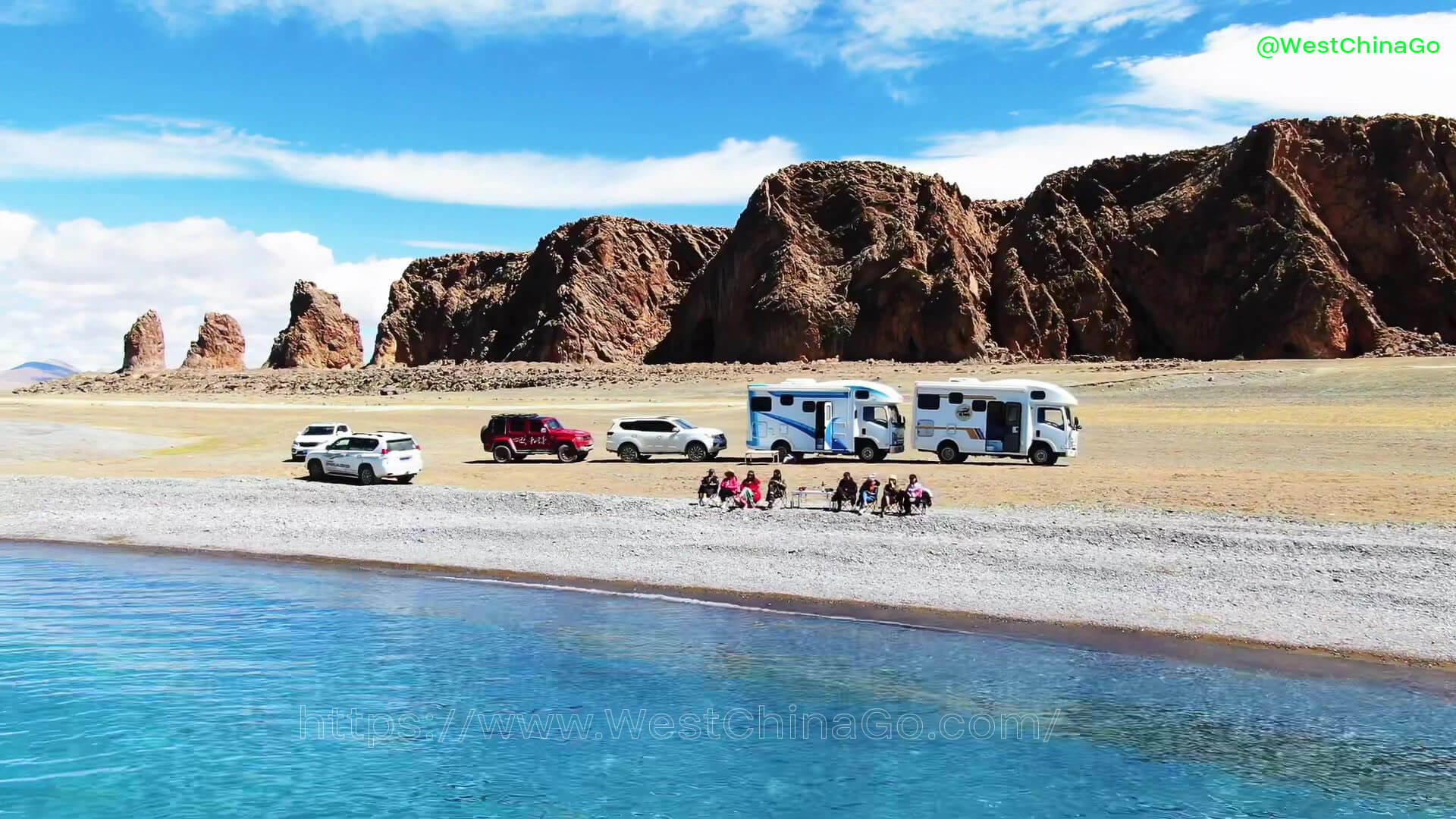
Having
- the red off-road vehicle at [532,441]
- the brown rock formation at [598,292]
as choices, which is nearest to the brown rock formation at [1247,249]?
the brown rock formation at [598,292]

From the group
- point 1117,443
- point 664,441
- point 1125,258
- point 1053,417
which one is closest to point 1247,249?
point 1125,258

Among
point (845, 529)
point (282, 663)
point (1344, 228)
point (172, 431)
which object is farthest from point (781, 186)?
point (282, 663)

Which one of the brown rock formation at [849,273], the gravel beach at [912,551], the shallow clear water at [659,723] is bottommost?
the shallow clear water at [659,723]

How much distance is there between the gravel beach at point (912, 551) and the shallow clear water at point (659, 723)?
194 centimetres

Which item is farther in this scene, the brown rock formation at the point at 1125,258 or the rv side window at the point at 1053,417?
the brown rock formation at the point at 1125,258

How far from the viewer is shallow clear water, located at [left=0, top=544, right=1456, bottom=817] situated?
11266 mm

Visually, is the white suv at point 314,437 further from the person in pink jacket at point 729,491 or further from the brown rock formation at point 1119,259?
the brown rock formation at point 1119,259

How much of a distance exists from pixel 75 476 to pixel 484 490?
1404cm

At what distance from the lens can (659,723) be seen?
13.3 meters

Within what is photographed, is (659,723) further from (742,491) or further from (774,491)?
(742,491)

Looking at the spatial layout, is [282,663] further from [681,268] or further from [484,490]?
[681,268]

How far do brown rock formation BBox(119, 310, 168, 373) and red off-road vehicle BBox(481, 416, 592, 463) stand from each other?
17724 centimetres

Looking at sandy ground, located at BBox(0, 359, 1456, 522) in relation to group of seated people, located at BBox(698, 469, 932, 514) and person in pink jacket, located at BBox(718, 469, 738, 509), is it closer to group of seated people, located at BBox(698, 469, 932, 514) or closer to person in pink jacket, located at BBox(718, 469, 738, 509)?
group of seated people, located at BBox(698, 469, 932, 514)

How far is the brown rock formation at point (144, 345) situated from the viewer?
194 m
